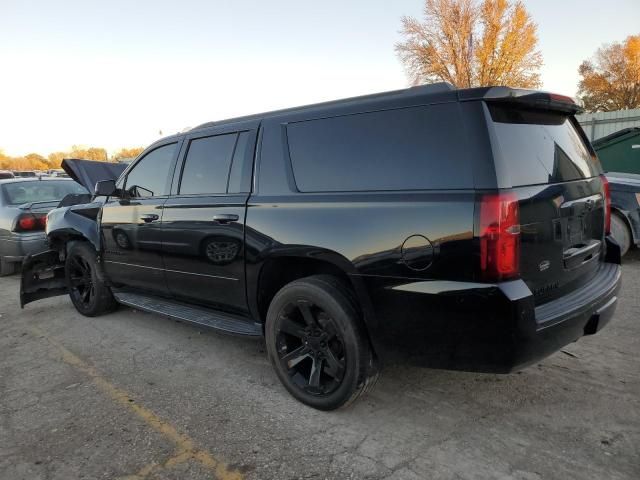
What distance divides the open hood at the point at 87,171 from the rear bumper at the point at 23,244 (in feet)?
5.03

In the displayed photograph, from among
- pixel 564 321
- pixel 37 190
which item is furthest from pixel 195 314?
pixel 37 190

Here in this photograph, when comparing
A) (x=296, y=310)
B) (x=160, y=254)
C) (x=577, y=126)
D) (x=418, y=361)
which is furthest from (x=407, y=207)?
(x=160, y=254)

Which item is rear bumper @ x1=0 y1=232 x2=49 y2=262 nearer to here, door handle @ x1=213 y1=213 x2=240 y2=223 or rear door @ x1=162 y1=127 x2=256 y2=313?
rear door @ x1=162 y1=127 x2=256 y2=313

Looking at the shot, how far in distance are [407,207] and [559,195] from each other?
84 cm

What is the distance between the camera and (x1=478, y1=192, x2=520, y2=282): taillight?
7.25 ft

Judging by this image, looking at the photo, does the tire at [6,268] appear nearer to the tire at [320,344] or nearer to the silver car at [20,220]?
the silver car at [20,220]

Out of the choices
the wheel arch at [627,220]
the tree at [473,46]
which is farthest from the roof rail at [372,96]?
the tree at [473,46]

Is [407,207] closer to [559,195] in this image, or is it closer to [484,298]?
[484,298]

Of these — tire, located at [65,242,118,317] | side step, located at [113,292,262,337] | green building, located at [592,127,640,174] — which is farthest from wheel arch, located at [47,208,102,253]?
green building, located at [592,127,640,174]

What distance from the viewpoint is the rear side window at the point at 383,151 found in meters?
2.39

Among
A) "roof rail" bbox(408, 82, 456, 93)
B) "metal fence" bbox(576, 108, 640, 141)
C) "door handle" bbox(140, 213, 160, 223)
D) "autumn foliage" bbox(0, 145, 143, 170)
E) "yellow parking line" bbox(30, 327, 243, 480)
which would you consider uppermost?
"autumn foliage" bbox(0, 145, 143, 170)

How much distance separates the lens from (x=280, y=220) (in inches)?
120

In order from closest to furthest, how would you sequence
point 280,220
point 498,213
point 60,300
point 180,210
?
point 498,213
point 280,220
point 180,210
point 60,300

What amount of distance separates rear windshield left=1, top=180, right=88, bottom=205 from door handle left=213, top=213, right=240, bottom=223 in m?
5.74
